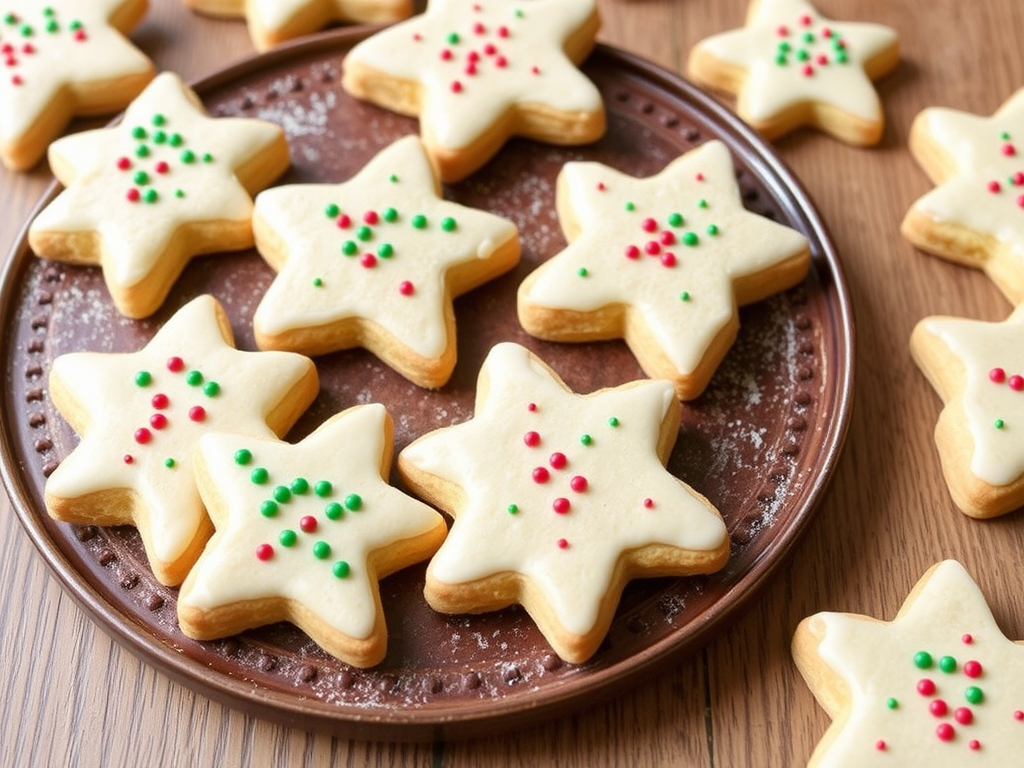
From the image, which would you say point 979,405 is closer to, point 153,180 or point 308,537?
point 308,537

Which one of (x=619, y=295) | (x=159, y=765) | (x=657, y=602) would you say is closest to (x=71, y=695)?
(x=159, y=765)

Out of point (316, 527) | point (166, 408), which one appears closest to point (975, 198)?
point (316, 527)

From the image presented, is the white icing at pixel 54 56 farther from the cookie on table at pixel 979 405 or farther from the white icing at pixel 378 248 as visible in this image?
the cookie on table at pixel 979 405

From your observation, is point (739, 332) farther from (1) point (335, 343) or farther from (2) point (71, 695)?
(2) point (71, 695)

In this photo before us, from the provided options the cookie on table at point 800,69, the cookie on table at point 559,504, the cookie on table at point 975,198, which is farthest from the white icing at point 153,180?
the cookie on table at point 975,198

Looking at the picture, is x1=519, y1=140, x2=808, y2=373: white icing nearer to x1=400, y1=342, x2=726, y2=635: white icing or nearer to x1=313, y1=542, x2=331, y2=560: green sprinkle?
x1=400, y1=342, x2=726, y2=635: white icing
